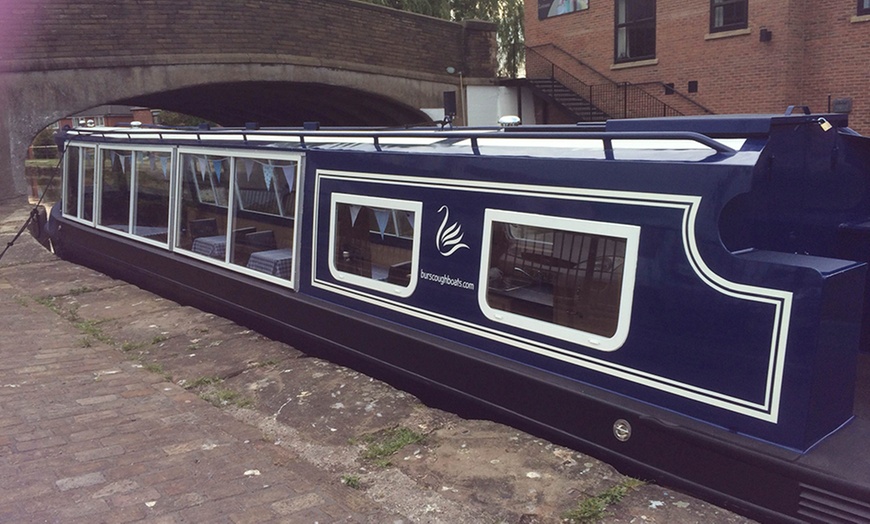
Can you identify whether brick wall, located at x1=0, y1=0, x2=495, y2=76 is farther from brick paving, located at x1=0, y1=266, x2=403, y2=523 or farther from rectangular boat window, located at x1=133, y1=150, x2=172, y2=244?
brick paving, located at x1=0, y1=266, x2=403, y2=523

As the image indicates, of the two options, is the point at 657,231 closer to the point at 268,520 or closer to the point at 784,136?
the point at 784,136

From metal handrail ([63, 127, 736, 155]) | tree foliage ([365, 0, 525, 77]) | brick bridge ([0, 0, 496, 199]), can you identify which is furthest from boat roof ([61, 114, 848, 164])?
tree foliage ([365, 0, 525, 77])

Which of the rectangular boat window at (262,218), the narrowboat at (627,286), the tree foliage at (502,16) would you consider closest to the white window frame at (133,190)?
the rectangular boat window at (262,218)

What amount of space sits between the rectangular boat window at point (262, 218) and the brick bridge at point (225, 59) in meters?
11.7

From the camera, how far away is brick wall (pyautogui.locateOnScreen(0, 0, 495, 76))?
1611 cm

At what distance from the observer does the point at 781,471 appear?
3.15 meters

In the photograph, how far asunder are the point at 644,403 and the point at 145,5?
676 inches

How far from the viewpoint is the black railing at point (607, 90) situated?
1898 cm

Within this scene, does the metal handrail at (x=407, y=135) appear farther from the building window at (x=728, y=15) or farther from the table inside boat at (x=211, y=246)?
the building window at (x=728, y=15)

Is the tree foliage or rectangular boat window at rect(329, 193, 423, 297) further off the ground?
the tree foliage

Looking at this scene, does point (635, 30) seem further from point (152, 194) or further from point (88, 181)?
point (152, 194)

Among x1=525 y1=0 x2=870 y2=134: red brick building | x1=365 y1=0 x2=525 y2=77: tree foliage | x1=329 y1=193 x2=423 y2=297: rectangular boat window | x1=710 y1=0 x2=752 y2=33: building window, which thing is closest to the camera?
x1=329 y1=193 x2=423 y2=297: rectangular boat window

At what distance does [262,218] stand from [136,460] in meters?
3.56

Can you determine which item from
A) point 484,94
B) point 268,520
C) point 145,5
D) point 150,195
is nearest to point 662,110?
point 484,94
